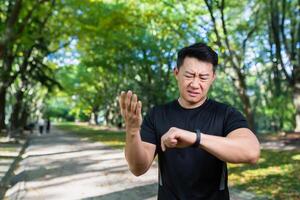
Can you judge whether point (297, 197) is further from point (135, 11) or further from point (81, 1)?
point (135, 11)

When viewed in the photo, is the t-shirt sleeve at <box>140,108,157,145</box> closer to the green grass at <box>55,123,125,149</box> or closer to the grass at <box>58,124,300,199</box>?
the grass at <box>58,124,300,199</box>

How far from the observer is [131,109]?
6.81ft

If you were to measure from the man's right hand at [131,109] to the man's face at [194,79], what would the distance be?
1.25 ft

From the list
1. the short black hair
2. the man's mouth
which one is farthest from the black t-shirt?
the short black hair

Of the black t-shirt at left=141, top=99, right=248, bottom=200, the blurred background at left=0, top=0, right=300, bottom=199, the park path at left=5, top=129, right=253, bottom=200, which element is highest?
the blurred background at left=0, top=0, right=300, bottom=199

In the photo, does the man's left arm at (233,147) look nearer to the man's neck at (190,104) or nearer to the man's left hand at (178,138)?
the man's left hand at (178,138)

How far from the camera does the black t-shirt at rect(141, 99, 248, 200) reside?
2445 millimetres

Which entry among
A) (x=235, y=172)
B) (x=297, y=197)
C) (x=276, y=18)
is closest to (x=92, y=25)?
(x=276, y=18)

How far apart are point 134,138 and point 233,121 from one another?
51cm

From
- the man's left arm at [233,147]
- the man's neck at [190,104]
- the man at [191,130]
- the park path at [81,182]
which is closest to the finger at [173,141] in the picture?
the man's left arm at [233,147]

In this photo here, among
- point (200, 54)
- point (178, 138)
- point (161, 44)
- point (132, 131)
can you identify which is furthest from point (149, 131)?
point (161, 44)

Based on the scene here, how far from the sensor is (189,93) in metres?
2.44

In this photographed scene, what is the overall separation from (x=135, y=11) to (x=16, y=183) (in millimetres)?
13610

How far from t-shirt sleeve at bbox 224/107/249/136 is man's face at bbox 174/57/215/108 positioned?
16cm
